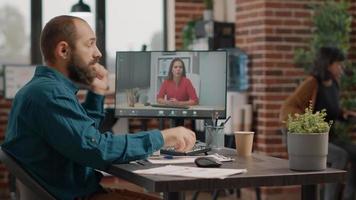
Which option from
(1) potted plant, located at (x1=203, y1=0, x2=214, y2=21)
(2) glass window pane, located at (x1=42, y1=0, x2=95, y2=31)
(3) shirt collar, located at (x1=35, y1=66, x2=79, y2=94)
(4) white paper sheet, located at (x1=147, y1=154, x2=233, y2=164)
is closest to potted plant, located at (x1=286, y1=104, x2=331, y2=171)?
(4) white paper sheet, located at (x1=147, y1=154, x2=233, y2=164)

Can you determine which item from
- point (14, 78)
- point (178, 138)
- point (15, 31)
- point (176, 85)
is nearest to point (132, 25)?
point (15, 31)

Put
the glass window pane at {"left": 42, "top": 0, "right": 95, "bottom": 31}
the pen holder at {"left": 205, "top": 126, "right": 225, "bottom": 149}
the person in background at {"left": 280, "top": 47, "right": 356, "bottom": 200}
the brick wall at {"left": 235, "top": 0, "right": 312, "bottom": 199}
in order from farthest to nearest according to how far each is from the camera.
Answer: the glass window pane at {"left": 42, "top": 0, "right": 95, "bottom": 31} → the brick wall at {"left": 235, "top": 0, "right": 312, "bottom": 199} → the person in background at {"left": 280, "top": 47, "right": 356, "bottom": 200} → the pen holder at {"left": 205, "top": 126, "right": 225, "bottom": 149}

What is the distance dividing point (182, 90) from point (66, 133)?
3.14 feet

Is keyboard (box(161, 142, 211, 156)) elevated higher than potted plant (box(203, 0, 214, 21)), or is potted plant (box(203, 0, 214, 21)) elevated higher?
potted plant (box(203, 0, 214, 21))

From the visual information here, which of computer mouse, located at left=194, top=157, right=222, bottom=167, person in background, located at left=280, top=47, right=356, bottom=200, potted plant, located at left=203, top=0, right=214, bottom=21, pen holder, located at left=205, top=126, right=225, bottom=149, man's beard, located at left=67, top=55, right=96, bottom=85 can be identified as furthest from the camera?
potted plant, located at left=203, top=0, right=214, bottom=21

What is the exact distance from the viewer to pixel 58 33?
7.45 ft

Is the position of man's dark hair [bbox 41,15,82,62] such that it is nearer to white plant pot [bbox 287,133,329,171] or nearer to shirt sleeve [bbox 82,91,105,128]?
shirt sleeve [bbox 82,91,105,128]

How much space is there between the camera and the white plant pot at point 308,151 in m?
2.14

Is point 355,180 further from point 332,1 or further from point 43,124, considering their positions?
point 43,124

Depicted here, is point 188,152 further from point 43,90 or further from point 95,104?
point 43,90

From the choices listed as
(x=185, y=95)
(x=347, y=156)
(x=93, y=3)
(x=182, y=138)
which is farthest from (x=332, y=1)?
(x=182, y=138)

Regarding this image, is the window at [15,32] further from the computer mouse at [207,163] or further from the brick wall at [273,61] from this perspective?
the computer mouse at [207,163]

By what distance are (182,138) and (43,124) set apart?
19.1 inches

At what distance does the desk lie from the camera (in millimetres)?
1939
